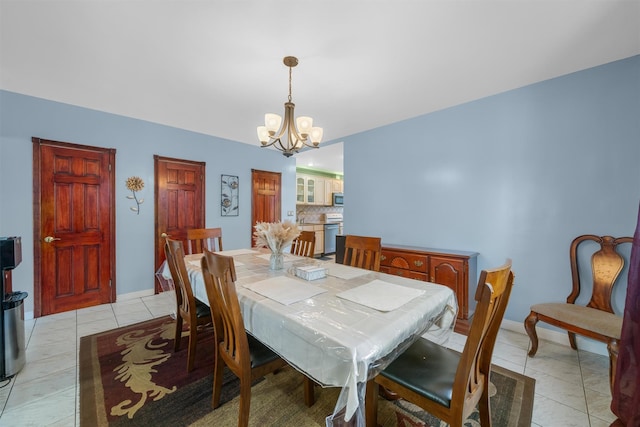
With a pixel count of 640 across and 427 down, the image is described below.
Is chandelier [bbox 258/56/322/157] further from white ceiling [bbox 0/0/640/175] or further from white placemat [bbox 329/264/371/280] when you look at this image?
white placemat [bbox 329/264/371/280]

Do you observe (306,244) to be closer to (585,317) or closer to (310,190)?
(585,317)

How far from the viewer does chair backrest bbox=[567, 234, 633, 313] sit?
207 cm

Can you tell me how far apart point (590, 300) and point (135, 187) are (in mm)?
5176

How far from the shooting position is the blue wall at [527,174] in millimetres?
2156

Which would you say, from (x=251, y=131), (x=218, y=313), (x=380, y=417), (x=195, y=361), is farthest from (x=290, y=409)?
(x=251, y=131)

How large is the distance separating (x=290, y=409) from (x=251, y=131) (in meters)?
3.64

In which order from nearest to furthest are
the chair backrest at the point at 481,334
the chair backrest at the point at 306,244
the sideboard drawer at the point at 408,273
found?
the chair backrest at the point at 481,334
the chair backrest at the point at 306,244
the sideboard drawer at the point at 408,273

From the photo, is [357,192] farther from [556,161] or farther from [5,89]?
[5,89]

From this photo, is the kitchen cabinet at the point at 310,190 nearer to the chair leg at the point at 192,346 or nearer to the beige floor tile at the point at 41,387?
the chair leg at the point at 192,346

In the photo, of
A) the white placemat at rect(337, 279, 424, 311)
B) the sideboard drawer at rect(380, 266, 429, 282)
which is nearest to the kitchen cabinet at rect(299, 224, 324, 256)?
the sideboard drawer at rect(380, 266, 429, 282)

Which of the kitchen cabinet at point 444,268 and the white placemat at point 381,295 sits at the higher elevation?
the white placemat at point 381,295

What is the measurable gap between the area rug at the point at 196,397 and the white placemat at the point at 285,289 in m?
0.75

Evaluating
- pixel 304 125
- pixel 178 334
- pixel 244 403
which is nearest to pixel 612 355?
pixel 244 403

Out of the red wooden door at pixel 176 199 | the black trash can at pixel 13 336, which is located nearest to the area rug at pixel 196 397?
the black trash can at pixel 13 336
